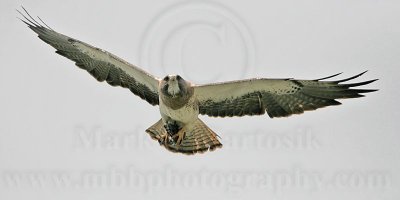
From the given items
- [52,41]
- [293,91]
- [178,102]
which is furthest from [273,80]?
[52,41]

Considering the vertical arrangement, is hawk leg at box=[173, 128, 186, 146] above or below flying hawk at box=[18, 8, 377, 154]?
below

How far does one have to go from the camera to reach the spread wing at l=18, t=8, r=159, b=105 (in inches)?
A: 494

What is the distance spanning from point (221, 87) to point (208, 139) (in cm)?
97

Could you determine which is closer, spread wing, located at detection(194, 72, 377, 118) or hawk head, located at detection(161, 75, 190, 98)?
hawk head, located at detection(161, 75, 190, 98)

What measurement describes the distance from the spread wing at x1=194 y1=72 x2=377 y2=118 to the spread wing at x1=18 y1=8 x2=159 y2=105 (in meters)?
0.82

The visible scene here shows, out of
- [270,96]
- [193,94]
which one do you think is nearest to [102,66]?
[193,94]

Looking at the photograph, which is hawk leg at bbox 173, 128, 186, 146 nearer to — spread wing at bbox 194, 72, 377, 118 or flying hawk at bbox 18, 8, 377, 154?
flying hawk at bbox 18, 8, 377, 154

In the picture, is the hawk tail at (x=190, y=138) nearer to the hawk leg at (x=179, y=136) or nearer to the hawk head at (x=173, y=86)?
the hawk leg at (x=179, y=136)

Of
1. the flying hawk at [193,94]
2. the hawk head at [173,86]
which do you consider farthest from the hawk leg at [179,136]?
the hawk head at [173,86]

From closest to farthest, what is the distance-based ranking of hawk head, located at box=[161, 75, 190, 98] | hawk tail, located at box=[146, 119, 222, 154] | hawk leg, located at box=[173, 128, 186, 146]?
hawk head, located at box=[161, 75, 190, 98], hawk leg, located at box=[173, 128, 186, 146], hawk tail, located at box=[146, 119, 222, 154]

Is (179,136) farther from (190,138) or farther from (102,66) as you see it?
(102,66)

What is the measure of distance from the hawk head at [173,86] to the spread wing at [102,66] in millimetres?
800

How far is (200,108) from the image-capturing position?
12594 mm

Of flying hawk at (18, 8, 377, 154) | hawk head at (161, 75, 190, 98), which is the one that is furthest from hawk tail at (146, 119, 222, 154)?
hawk head at (161, 75, 190, 98)
